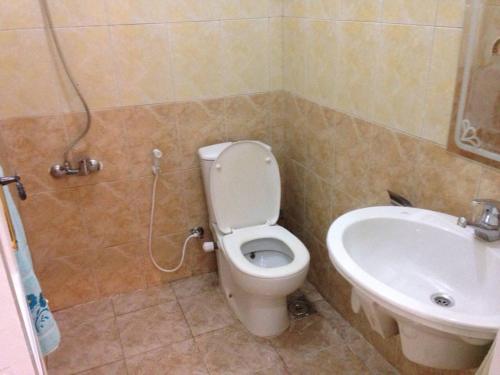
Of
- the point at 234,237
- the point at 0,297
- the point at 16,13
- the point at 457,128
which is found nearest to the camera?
the point at 0,297

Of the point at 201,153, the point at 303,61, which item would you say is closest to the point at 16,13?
the point at 201,153

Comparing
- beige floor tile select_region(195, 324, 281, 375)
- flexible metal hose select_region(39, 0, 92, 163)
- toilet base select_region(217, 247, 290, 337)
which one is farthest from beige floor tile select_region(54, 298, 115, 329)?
flexible metal hose select_region(39, 0, 92, 163)

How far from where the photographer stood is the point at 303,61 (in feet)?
7.00

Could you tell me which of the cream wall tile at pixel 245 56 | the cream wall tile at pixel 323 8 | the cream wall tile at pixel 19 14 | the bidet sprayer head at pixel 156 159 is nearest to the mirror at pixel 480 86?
the cream wall tile at pixel 323 8

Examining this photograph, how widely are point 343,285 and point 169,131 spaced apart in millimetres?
1163

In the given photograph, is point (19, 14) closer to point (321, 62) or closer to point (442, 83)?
point (321, 62)

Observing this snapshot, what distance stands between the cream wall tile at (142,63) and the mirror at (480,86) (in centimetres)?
132

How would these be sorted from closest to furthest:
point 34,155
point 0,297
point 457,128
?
point 0,297, point 457,128, point 34,155

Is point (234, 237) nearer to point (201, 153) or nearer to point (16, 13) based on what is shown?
point (201, 153)

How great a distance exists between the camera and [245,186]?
88.0 inches

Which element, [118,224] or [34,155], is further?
[118,224]

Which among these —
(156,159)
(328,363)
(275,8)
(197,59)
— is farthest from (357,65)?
(328,363)

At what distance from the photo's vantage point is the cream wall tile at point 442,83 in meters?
1.35

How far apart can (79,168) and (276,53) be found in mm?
1155
